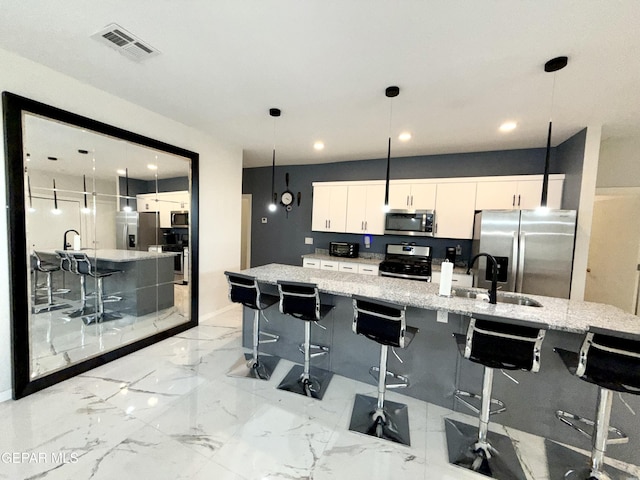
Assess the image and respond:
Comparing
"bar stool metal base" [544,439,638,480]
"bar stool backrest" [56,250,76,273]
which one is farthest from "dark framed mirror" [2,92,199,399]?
"bar stool metal base" [544,439,638,480]

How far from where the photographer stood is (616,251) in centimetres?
423

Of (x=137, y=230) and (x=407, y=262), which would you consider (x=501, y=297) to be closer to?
(x=407, y=262)

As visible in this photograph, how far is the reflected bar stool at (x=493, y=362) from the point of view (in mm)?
1580

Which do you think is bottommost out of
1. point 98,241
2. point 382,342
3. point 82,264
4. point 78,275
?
point 382,342

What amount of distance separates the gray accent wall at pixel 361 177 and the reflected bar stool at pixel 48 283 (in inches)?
140

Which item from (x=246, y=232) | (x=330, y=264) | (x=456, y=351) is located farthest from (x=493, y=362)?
(x=246, y=232)

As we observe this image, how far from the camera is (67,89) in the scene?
2395 mm

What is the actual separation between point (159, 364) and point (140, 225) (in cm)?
162

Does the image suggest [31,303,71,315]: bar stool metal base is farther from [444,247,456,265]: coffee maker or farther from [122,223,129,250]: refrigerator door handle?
[444,247,456,265]: coffee maker

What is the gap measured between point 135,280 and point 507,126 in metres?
4.88

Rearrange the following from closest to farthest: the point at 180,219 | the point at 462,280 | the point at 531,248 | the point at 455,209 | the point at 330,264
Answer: the point at 531,248, the point at 180,219, the point at 462,280, the point at 455,209, the point at 330,264

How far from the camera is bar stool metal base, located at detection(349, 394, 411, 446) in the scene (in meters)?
1.96

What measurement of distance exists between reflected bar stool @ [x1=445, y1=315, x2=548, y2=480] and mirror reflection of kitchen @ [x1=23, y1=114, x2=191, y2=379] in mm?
3474

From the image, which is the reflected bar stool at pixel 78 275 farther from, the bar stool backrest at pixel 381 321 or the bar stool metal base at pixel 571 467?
the bar stool metal base at pixel 571 467
